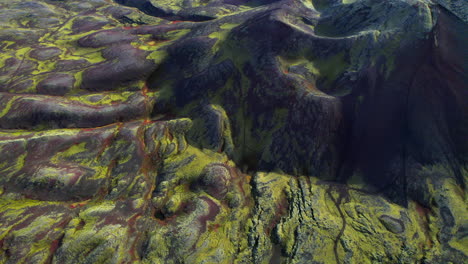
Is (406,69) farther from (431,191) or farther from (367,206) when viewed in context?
(367,206)

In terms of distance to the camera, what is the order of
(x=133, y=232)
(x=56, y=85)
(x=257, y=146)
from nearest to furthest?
(x=133, y=232) < (x=257, y=146) < (x=56, y=85)

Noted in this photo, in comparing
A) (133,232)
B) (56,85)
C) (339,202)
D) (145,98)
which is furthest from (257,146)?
(56,85)

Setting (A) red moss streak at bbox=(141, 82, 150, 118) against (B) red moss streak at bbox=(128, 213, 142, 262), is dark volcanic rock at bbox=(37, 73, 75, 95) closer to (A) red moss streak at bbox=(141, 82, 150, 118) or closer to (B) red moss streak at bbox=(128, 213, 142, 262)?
(A) red moss streak at bbox=(141, 82, 150, 118)

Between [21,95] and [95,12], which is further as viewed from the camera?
[95,12]

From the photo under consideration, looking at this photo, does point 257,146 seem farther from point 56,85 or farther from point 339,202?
point 56,85

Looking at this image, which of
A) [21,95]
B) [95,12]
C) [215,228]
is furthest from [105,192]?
[95,12]

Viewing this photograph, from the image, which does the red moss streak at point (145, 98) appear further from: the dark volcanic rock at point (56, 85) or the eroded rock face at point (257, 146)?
the dark volcanic rock at point (56, 85)

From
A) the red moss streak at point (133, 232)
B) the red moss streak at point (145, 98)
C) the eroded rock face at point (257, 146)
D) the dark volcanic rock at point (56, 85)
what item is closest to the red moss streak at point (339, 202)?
the eroded rock face at point (257, 146)

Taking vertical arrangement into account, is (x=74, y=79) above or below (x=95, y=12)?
below
